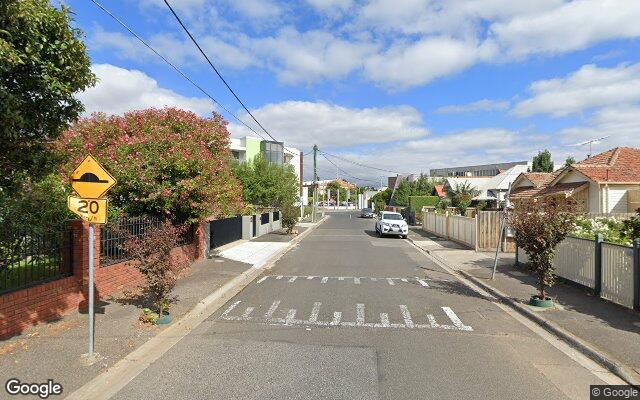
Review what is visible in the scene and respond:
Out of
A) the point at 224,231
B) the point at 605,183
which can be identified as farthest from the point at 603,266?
the point at 224,231

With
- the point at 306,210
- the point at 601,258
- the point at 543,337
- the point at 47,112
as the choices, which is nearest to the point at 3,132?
the point at 47,112

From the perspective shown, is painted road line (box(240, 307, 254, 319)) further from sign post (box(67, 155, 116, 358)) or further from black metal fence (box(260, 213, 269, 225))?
black metal fence (box(260, 213, 269, 225))

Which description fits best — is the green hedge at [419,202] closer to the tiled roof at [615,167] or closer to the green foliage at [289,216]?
the green foliage at [289,216]

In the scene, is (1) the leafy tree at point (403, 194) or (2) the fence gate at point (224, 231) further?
(1) the leafy tree at point (403, 194)

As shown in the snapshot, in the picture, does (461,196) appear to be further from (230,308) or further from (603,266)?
(230,308)

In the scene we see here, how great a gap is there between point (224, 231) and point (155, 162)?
33.2 ft

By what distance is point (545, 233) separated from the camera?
914 centimetres

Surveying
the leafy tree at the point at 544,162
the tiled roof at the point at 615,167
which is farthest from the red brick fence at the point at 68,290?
the leafy tree at the point at 544,162

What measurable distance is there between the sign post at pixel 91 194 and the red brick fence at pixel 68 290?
162 cm

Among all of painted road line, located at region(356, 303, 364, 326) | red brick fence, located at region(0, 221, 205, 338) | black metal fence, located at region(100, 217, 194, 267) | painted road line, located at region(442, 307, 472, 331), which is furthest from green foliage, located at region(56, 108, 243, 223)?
painted road line, located at region(442, 307, 472, 331)

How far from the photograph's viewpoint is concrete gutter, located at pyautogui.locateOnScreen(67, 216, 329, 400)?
5168 mm

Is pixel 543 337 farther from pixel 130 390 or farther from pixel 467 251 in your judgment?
pixel 467 251

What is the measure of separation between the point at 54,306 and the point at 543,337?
823 cm

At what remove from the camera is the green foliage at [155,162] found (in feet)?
41.2
